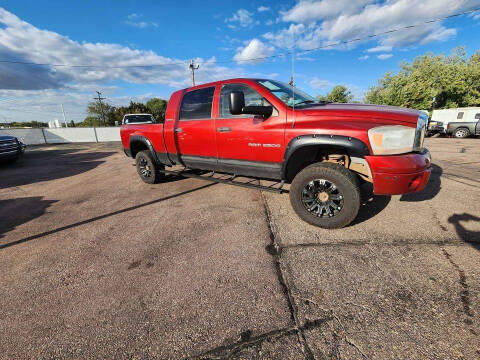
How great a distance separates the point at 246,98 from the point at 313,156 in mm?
1348

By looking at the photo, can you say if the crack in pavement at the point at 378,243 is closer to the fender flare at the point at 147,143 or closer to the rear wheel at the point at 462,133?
the fender flare at the point at 147,143

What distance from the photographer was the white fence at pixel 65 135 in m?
18.6

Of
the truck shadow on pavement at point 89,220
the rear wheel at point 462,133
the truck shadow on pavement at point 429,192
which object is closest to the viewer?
the truck shadow on pavement at point 89,220

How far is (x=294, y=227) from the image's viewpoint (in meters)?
2.77

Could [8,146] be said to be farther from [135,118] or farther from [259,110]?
[259,110]

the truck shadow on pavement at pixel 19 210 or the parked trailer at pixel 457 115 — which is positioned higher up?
the parked trailer at pixel 457 115

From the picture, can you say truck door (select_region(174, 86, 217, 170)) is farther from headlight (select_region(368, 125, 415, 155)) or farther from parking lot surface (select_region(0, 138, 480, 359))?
headlight (select_region(368, 125, 415, 155))

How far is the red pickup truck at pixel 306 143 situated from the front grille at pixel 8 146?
26.7ft

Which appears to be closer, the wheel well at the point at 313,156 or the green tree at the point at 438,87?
the wheel well at the point at 313,156

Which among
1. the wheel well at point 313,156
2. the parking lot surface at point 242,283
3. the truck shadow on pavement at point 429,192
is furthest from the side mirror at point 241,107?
the truck shadow on pavement at point 429,192

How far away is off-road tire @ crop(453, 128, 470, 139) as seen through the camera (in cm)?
1304

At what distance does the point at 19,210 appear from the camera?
12.3ft

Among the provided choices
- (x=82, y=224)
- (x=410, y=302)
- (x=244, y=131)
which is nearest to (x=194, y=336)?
(x=410, y=302)

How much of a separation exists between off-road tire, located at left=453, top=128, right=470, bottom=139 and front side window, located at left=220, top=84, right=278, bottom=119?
56.2 ft
